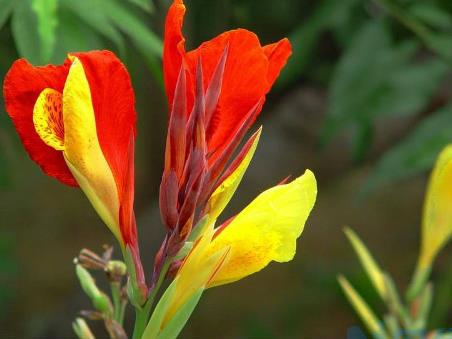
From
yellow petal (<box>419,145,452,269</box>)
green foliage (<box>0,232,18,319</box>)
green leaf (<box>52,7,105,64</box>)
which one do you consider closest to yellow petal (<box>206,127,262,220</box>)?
yellow petal (<box>419,145,452,269</box>)

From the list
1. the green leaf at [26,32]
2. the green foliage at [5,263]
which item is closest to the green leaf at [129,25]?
the green leaf at [26,32]

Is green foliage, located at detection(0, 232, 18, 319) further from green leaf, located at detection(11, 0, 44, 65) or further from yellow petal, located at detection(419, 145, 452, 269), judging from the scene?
yellow petal, located at detection(419, 145, 452, 269)

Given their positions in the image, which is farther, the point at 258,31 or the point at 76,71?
the point at 258,31

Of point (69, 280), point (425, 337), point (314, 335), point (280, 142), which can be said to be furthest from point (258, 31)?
point (69, 280)

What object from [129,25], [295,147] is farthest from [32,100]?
[295,147]

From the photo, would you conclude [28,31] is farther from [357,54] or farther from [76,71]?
[357,54]

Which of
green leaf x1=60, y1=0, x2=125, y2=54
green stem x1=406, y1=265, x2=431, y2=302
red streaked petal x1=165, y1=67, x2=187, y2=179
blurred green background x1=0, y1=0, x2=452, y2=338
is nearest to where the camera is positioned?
red streaked petal x1=165, y1=67, x2=187, y2=179
